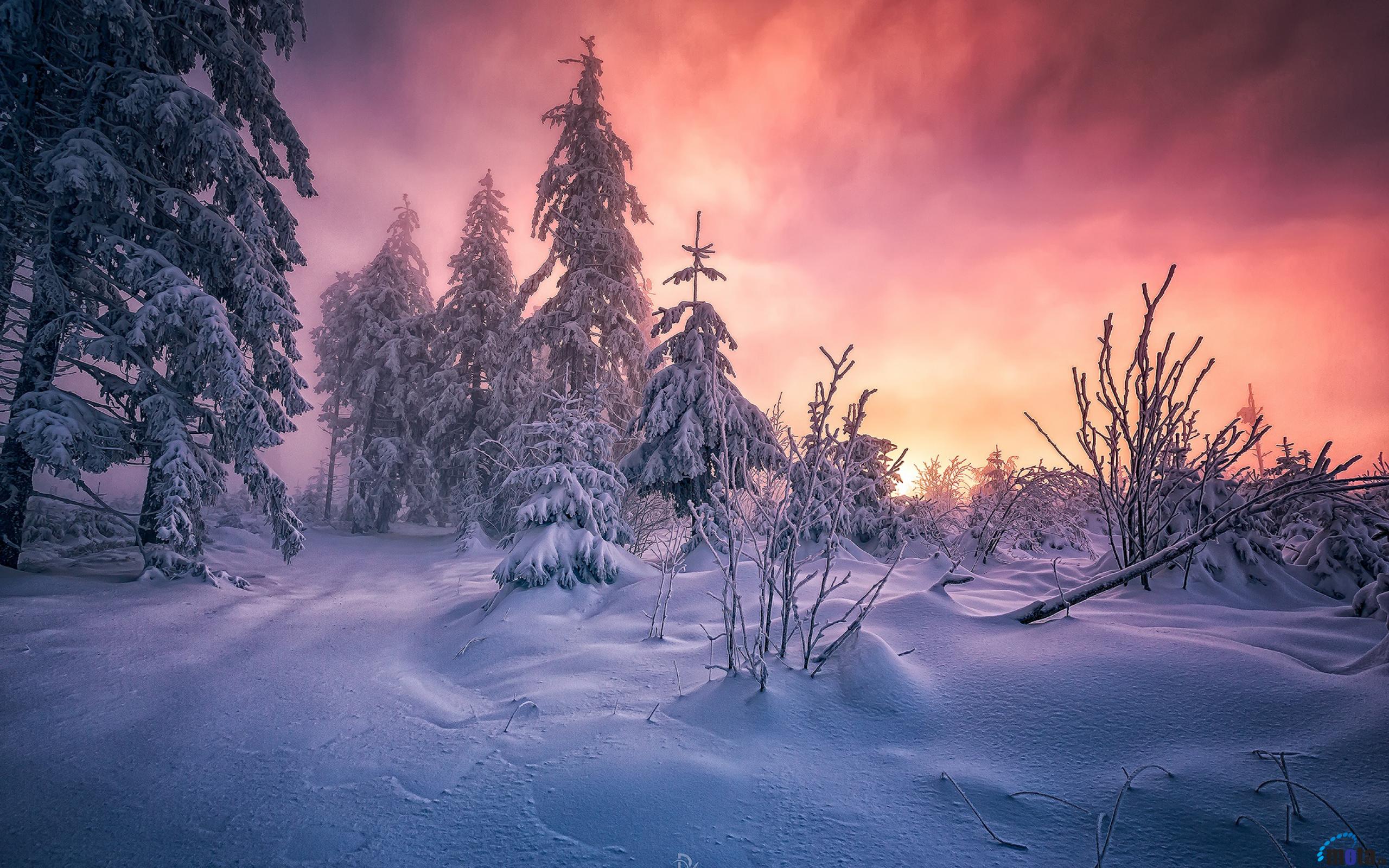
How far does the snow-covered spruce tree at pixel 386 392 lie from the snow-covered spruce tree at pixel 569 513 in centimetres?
1215

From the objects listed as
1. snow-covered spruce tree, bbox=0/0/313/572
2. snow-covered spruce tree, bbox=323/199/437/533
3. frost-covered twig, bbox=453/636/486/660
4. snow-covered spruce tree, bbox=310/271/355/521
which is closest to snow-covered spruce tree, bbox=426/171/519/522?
snow-covered spruce tree, bbox=323/199/437/533

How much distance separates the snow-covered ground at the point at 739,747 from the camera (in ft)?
6.03

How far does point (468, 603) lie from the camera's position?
272 inches

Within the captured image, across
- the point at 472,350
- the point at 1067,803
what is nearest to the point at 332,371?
the point at 472,350

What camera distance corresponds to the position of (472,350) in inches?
719

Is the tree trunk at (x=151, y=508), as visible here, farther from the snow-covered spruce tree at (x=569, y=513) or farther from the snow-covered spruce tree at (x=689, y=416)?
the snow-covered spruce tree at (x=689, y=416)

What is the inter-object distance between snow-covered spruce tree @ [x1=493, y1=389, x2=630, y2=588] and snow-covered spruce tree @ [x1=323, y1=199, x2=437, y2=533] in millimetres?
12147

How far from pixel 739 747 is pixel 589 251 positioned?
1251 cm

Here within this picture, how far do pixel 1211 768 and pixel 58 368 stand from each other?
39.0 ft

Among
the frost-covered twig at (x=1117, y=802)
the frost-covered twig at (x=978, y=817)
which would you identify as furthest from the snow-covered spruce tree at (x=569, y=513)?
the frost-covered twig at (x=1117, y=802)

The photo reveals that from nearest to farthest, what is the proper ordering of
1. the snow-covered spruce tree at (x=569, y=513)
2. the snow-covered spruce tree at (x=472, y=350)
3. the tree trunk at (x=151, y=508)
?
1. the snow-covered spruce tree at (x=569, y=513)
2. the tree trunk at (x=151, y=508)
3. the snow-covered spruce tree at (x=472, y=350)

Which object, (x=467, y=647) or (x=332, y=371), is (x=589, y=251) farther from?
(x=332, y=371)

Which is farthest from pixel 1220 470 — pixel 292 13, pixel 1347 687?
pixel 292 13

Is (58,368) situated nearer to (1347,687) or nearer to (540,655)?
(540,655)
